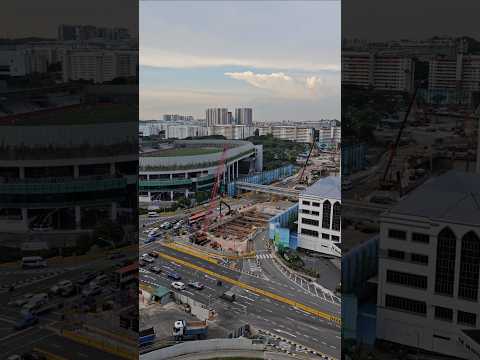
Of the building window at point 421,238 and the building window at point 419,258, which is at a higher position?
the building window at point 421,238

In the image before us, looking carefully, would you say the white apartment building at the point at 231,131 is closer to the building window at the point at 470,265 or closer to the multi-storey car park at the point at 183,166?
the multi-storey car park at the point at 183,166

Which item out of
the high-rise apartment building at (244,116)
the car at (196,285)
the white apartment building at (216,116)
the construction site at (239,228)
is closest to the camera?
the car at (196,285)

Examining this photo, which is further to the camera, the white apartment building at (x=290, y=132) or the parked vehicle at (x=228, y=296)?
the white apartment building at (x=290, y=132)

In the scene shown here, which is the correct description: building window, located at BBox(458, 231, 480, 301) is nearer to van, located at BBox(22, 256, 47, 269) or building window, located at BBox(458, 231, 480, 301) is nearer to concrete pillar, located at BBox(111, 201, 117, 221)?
concrete pillar, located at BBox(111, 201, 117, 221)

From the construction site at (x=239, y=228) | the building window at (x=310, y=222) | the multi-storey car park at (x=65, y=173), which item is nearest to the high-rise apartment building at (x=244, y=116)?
the construction site at (x=239, y=228)

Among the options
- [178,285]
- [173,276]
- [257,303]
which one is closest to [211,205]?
[173,276]

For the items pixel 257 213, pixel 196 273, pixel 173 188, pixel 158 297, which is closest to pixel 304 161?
pixel 257 213

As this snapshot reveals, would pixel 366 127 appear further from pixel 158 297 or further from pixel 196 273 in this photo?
pixel 196 273
